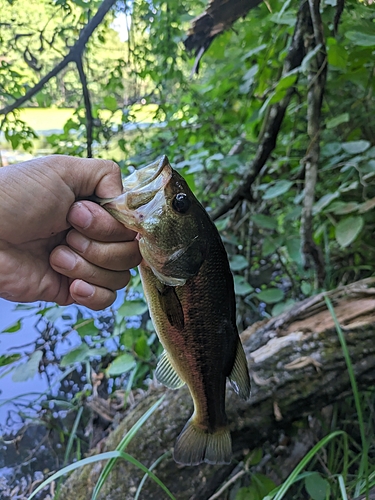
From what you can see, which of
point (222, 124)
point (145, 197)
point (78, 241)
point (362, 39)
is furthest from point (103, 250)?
point (222, 124)

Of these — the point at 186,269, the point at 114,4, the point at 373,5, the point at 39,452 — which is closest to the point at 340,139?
the point at 373,5

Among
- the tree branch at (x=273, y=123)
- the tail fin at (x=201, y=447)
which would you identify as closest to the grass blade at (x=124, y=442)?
the tail fin at (x=201, y=447)

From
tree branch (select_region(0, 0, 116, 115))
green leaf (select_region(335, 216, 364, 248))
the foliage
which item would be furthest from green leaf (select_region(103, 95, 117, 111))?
green leaf (select_region(335, 216, 364, 248))

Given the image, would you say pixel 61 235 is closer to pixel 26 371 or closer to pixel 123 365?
pixel 26 371

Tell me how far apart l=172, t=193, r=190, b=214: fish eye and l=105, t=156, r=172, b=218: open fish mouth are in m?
0.03

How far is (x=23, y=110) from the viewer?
3.99 ft

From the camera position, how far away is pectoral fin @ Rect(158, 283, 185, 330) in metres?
0.68

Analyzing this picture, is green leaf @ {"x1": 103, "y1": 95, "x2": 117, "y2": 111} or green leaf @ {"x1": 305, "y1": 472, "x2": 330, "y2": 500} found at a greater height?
green leaf @ {"x1": 103, "y1": 95, "x2": 117, "y2": 111}

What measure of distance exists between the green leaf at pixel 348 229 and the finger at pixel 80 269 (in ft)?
1.91

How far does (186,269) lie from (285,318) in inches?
25.2

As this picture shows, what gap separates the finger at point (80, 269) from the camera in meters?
0.71

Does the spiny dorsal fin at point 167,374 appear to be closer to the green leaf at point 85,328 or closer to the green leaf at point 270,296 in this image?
the green leaf at point 85,328

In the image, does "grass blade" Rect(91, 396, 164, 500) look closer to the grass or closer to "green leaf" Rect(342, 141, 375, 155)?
the grass

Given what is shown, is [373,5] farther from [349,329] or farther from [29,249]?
[29,249]
